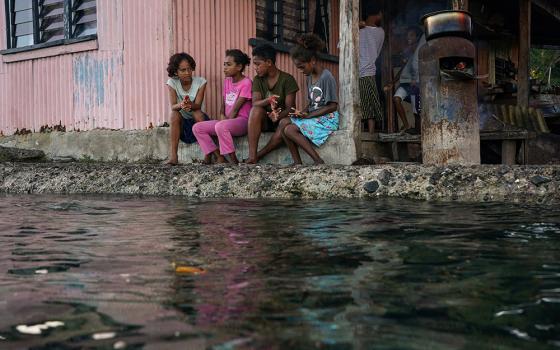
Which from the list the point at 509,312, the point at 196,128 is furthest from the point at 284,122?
the point at 509,312

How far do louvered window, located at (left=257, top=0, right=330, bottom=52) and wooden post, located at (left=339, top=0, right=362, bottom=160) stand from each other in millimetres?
2281

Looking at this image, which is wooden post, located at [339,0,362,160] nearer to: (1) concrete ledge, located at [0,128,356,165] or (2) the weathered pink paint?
(1) concrete ledge, located at [0,128,356,165]

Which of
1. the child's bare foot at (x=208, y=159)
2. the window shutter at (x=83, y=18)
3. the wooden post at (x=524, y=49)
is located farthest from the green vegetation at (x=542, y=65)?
the child's bare foot at (x=208, y=159)

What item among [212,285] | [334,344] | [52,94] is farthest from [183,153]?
[334,344]

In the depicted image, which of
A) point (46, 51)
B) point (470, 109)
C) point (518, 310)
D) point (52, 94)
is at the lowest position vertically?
point (518, 310)

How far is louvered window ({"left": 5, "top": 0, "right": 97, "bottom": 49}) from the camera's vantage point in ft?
29.5

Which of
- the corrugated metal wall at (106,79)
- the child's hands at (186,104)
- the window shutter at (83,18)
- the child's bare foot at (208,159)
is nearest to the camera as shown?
the child's hands at (186,104)

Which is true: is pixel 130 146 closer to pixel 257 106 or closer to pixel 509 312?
pixel 257 106

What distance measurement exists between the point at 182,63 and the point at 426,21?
282 centimetres

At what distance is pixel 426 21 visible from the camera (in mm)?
6078

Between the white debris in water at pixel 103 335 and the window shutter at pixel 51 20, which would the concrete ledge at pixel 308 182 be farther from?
Answer: the white debris in water at pixel 103 335

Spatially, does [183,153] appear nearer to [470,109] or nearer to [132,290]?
[470,109]

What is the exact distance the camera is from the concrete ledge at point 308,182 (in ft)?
15.5

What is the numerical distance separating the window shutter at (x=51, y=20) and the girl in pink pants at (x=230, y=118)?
3019 mm
